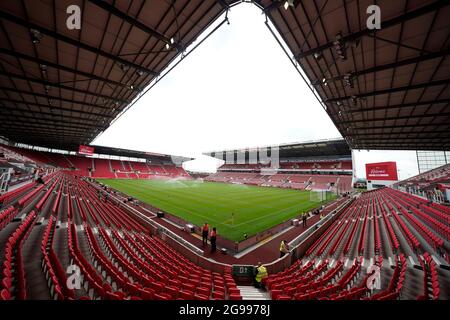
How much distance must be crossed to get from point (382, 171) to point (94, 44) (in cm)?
5745

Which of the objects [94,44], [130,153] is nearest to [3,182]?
[94,44]

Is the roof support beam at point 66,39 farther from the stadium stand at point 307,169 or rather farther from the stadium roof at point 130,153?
the stadium roof at point 130,153

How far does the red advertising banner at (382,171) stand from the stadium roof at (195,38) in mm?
33530

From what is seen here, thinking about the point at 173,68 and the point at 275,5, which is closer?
the point at 275,5

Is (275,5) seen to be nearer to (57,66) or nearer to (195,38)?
(195,38)

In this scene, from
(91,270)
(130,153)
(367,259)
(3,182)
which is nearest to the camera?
(91,270)

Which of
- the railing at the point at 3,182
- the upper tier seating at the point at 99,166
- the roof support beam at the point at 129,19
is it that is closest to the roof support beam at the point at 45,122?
the railing at the point at 3,182

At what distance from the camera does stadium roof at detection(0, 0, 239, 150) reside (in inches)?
312

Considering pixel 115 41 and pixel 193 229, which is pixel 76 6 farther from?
pixel 193 229

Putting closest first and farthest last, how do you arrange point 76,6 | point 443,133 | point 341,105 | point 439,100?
1. point 76,6
2. point 439,100
3. point 341,105
4. point 443,133

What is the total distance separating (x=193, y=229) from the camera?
14383 millimetres

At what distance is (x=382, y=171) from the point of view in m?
45.5
